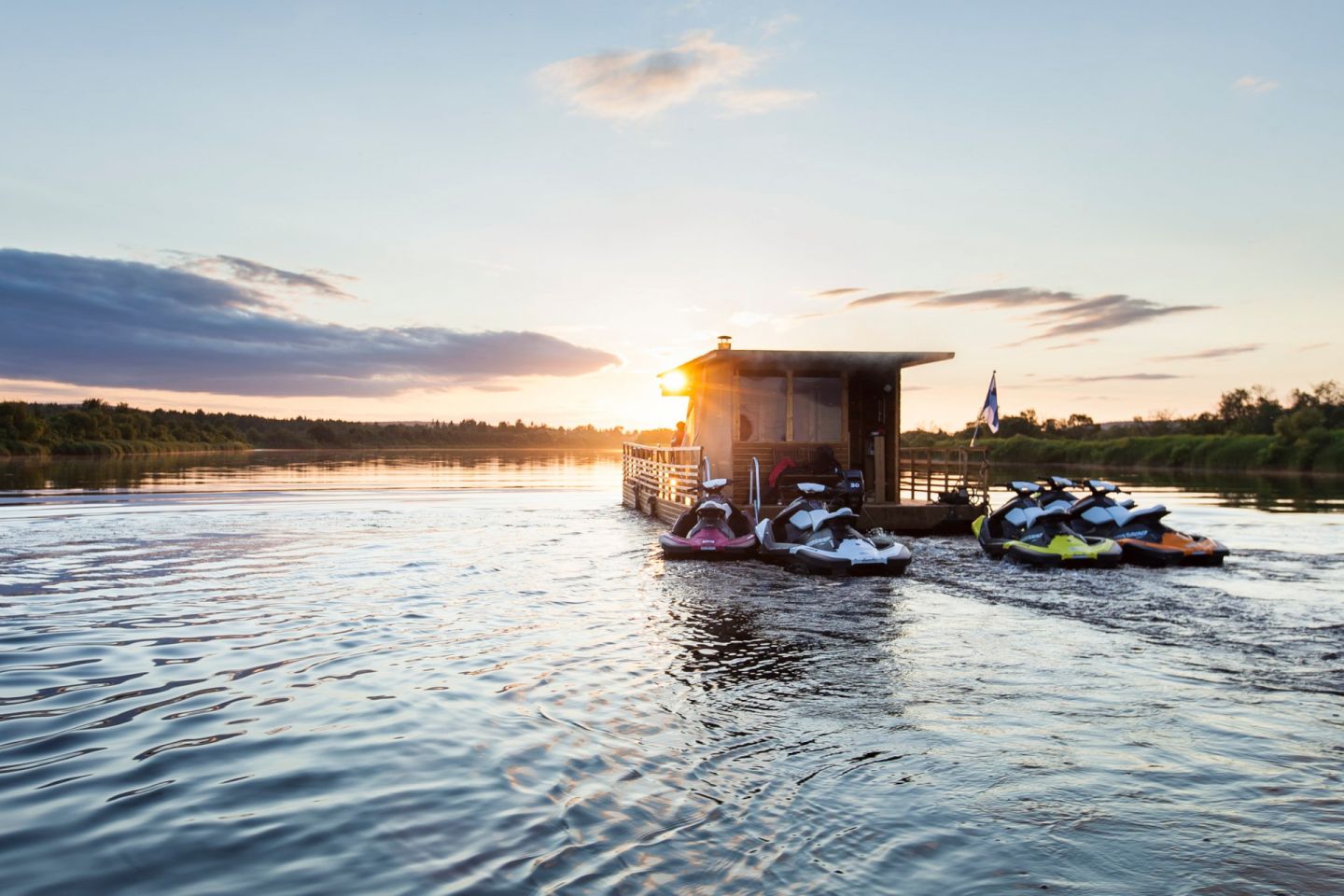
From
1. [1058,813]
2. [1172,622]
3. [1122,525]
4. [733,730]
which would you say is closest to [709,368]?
[1122,525]

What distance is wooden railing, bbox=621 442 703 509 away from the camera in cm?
2234

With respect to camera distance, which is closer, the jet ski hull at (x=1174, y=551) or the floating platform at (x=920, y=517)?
the jet ski hull at (x=1174, y=551)

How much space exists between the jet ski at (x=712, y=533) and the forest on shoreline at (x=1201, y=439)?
2647 cm

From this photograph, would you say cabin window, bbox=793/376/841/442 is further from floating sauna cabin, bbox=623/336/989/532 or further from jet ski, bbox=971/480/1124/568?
jet ski, bbox=971/480/1124/568

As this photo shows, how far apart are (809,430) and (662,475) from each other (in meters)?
4.82

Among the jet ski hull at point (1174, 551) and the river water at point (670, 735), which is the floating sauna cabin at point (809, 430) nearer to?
the jet ski hull at point (1174, 551)

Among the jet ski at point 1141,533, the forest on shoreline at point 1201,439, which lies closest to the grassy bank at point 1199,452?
the forest on shoreline at point 1201,439

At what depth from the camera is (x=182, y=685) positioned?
751 cm

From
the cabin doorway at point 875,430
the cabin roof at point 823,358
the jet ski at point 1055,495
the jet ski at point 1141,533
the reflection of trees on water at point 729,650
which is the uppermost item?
the cabin roof at point 823,358

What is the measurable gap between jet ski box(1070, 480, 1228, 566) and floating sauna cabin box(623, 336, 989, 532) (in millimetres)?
4261

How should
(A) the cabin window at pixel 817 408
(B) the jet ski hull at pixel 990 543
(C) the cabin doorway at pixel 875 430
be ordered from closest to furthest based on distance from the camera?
1. (B) the jet ski hull at pixel 990 543
2. (A) the cabin window at pixel 817 408
3. (C) the cabin doorway at pixel 875 430

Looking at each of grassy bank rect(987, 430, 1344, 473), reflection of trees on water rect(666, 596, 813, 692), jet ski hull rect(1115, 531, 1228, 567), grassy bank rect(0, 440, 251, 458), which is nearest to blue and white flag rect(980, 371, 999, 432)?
jet ski hull rect(1115, 531, 1228, 567)

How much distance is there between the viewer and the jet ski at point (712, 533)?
16.6m

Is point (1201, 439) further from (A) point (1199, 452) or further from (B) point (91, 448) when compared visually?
(B) point (91, 448)
